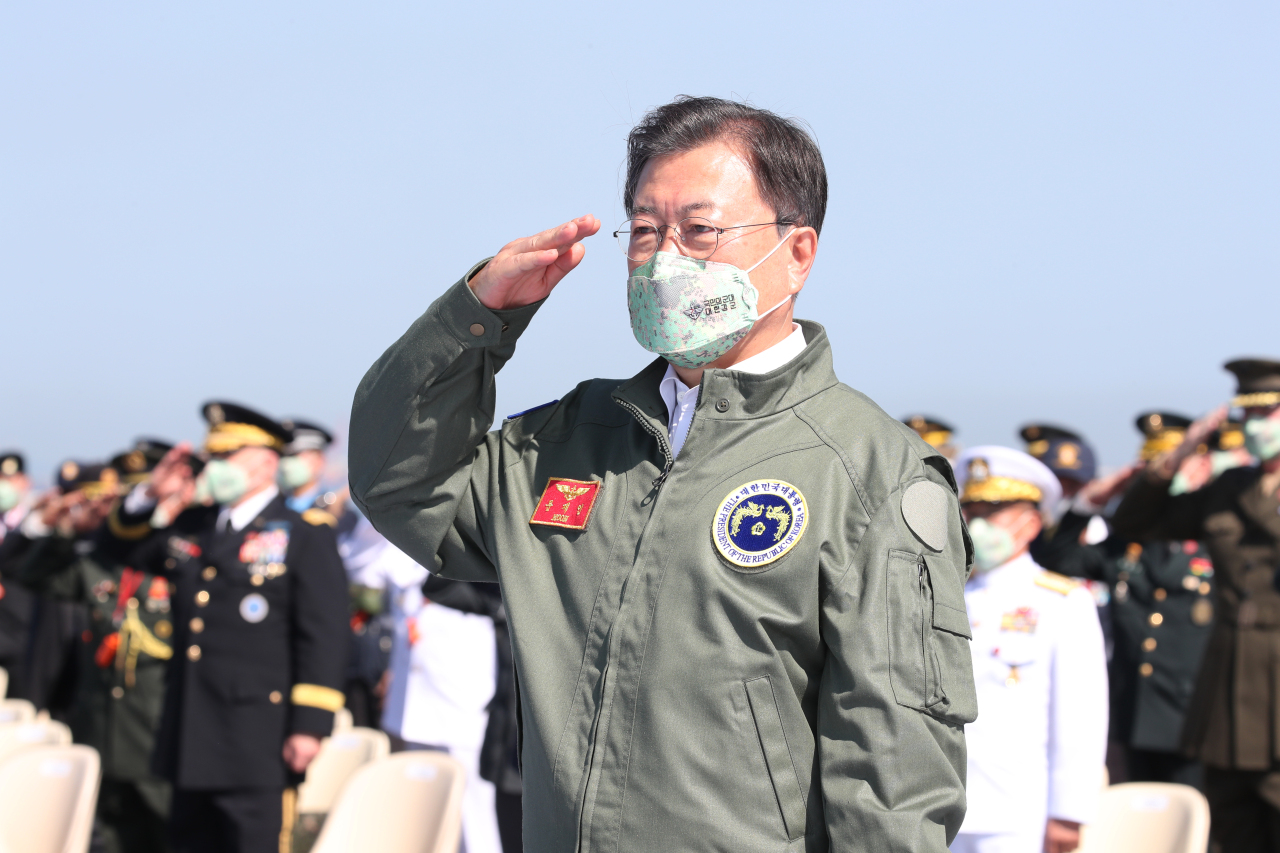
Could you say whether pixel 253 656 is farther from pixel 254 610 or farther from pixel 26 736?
pixel 26 736

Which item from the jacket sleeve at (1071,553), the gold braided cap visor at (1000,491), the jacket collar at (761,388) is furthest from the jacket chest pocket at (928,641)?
the jacket sleeve at (1071,553)

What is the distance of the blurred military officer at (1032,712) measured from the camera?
453 centimetres

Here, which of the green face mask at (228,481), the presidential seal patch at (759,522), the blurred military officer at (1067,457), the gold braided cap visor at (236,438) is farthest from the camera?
the blurred military officer at (1067,457)

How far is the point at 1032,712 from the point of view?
15.2 ft

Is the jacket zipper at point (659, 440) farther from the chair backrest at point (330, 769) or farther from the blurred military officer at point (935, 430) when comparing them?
the blurred military officer at point (935, 430)

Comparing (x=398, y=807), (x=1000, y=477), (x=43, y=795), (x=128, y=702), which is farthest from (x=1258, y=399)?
(x=128, y=702)

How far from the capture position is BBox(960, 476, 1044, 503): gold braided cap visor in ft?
17.1

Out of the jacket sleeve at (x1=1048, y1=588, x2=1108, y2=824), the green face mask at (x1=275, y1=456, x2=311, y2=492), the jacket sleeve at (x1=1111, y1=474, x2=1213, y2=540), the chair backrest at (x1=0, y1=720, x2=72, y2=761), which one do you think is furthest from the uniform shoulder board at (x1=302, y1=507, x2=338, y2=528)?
the jacket sleeve at (x1=1111, y1=474, x2=1213, y2=540)

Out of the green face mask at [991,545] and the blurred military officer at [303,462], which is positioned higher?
the green face mask at [991,545]

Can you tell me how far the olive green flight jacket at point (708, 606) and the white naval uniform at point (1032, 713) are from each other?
263 cm

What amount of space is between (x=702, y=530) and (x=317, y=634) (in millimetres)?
4299

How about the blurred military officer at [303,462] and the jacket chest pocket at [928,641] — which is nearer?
the jacket chest pocket at [928,641]

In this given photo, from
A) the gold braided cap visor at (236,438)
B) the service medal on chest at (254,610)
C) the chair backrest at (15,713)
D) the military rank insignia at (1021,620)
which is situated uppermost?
the gold braided cap visor at (236,438)

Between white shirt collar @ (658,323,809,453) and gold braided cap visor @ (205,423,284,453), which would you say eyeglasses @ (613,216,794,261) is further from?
gold braided cap visor @ (205,423,284,453)
